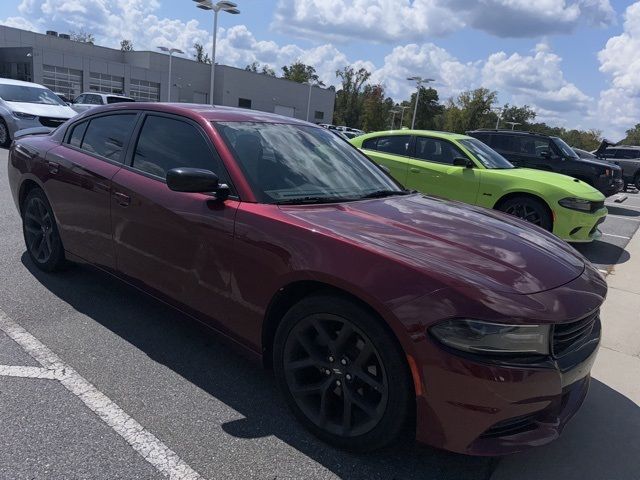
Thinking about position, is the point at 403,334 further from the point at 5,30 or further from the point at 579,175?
the point at 5,30

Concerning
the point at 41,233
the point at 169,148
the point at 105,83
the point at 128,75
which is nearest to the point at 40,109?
the point at 41,233

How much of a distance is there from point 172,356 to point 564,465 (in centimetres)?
235

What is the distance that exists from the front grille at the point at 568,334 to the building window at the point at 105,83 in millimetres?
51720

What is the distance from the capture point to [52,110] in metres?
12.8

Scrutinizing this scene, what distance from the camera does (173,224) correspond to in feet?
10.2

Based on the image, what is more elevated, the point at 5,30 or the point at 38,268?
the point at 5,30

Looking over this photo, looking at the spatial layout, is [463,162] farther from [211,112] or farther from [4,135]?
[4,135]

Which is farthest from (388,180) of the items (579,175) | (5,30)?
(5,30)

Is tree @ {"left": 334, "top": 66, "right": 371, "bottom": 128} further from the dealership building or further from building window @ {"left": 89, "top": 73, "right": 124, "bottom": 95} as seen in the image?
building window @ {"left": 89, "top": 73, "right": 124, "bottom": 95}

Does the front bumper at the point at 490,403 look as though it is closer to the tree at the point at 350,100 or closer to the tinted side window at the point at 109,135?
the tinted side window at the point at 109,135

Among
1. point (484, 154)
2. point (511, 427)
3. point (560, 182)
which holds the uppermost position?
point (484, 154)

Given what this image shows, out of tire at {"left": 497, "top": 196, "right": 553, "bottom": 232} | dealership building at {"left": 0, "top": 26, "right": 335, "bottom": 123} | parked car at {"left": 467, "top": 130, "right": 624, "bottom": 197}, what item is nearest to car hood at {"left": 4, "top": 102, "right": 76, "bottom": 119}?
parked car at {"left": 467, "top": 130, "right": 624, "bottom": 197}

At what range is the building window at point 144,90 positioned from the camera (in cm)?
5030

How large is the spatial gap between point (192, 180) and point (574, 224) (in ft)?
19.3
